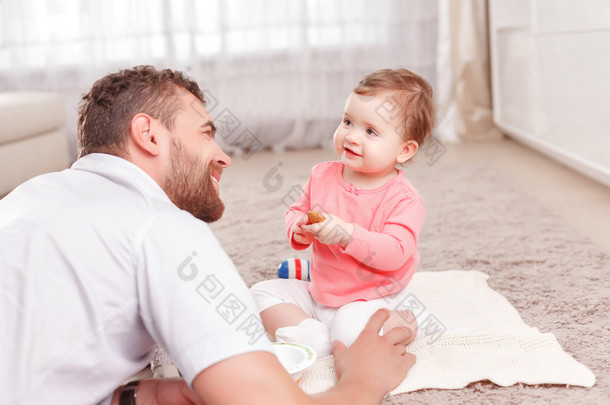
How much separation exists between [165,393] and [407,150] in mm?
670

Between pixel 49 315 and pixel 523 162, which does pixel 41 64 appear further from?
pixel 49 315

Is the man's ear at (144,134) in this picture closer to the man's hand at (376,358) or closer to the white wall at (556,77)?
the man's hand at (376,358)

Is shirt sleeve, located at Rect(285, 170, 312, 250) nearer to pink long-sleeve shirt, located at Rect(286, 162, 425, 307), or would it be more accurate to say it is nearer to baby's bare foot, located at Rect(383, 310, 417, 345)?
pink long-sleeve shirt, located at Rect(286, 162, 425, 307)

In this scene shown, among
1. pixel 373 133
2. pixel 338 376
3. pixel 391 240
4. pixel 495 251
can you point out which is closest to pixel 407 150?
pixel 373 133

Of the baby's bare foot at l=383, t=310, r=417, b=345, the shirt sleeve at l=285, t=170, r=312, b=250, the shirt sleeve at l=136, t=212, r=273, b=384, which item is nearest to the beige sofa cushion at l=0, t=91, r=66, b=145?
the shirt sleeve at l=285, t=170, r=312, b=250

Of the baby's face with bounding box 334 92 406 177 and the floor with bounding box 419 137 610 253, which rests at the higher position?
the baby's face with bounding box 334 92 406 177

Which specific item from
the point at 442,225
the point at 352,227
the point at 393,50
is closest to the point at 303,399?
the point at 352,227

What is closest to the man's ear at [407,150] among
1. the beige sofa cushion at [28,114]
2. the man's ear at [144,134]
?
the man's ear at [144,134]

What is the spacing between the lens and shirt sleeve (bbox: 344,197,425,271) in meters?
1.29

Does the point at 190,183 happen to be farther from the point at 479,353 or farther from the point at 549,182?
the point at 549,182

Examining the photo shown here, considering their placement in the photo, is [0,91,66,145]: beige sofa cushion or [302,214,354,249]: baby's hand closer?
[302,214,354,249]: baby's hand

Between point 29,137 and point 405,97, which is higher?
point 405,97

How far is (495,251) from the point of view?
6.50ft

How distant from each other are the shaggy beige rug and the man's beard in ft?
1.45
